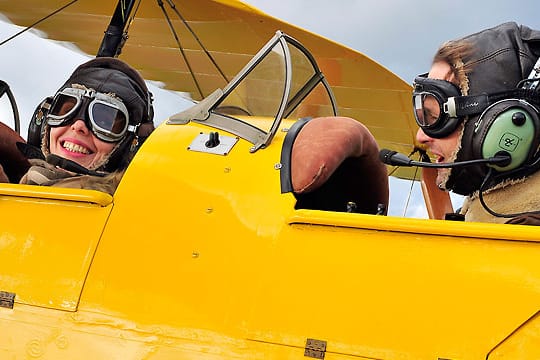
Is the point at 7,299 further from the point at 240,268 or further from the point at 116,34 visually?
the point at 116,34

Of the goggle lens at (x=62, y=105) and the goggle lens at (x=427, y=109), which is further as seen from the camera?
the goggle lens at (x=62, y=105)

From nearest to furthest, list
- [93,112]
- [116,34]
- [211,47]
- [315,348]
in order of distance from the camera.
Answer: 1. [315,348]
2. [93,112]
3. [116,34]
4. [211,47]

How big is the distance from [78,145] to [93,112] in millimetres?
158

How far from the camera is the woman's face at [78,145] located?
289 cm

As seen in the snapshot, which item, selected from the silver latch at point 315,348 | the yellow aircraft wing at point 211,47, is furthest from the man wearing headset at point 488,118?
the yellow aircraft wing at point 211,47

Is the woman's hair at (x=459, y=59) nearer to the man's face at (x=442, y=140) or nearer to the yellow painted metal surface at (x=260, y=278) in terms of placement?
the man's face at (x=442, y=140)

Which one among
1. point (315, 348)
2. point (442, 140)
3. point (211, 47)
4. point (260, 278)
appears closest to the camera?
point (315, 348)

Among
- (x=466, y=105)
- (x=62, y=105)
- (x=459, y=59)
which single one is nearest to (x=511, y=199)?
(x=466, y=105)

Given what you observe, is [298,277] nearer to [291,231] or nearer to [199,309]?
[291,231]

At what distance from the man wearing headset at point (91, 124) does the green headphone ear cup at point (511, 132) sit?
1505mm

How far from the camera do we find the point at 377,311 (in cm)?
174

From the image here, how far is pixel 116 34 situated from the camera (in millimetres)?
5488

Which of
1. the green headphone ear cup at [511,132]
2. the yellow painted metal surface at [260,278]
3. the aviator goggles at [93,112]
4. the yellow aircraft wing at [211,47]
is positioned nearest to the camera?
the yellow painted metal surface at [260,278]

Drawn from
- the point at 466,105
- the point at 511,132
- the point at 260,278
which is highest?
the point at 466,105
